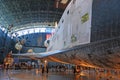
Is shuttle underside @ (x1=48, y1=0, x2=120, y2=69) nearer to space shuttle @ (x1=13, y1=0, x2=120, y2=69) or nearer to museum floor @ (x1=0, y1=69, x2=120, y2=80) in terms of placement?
space shuttle @ (x1=13, y1=0, x2=120, y2=69)

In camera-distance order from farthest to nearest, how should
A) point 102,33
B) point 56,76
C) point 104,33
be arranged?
point 56,76 → point 102,33 → point 104,33

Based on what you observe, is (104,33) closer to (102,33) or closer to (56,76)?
(102,33)

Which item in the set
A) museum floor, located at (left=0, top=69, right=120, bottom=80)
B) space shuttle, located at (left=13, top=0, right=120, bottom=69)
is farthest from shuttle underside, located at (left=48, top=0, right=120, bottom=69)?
museum floor, located at (left=0, top=69, right=120, bottom=80)

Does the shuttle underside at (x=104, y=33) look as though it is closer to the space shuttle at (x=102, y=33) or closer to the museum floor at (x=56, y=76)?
the space shuttle at (x=102, y=33)

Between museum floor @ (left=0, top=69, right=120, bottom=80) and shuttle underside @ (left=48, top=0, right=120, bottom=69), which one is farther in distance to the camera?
museum floor @ (left=0, top=69, right=120, bottom=80)

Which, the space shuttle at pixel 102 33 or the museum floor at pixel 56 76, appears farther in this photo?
the museum floor at pixel 56 76

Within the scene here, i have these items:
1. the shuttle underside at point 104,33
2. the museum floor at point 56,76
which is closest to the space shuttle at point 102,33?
the shuttle underside at point 104,33

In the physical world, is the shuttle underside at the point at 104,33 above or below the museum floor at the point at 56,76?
above

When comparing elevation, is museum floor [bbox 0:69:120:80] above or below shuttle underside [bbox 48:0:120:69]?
below

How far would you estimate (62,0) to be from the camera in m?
14.2

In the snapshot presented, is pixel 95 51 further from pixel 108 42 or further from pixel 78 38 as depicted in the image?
pixel 78 38

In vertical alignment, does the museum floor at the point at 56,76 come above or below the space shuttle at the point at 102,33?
below

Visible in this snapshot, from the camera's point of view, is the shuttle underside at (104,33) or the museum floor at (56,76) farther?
the museum floor at (56,76)

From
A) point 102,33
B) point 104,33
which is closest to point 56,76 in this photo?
point 102,33
